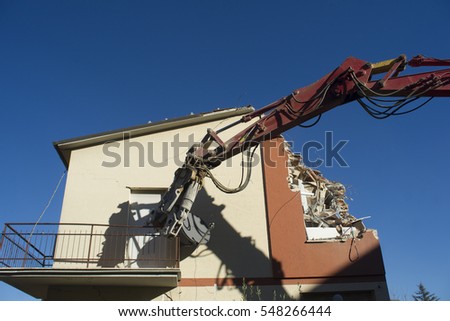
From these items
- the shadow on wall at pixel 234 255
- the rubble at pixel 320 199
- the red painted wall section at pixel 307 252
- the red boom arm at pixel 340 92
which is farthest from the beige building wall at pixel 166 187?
the red boom arm at pixel 340 92

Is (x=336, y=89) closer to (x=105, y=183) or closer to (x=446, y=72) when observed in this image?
(x=446, y=72)

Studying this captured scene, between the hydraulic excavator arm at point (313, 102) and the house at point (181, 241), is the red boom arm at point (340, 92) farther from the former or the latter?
the house at point (181, 241)

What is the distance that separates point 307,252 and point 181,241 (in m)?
3.71

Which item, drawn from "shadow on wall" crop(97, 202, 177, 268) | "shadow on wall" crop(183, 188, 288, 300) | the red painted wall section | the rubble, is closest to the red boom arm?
"shadow on wall" crop(183, 188, 288, 300)

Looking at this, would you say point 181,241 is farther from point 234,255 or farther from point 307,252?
point 307,252

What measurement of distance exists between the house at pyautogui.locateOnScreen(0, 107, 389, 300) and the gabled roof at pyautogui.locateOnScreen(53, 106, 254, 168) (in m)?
0.05

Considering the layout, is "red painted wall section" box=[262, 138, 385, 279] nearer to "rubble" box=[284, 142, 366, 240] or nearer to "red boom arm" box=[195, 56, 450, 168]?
"rubble" box=[284, 142, 366, 240]

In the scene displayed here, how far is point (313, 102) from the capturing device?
924 cm

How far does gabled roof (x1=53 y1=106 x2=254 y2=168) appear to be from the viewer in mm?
13102

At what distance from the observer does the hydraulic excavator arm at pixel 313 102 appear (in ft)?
27.5

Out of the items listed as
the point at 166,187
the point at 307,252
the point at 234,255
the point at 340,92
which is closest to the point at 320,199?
the point at 307,252

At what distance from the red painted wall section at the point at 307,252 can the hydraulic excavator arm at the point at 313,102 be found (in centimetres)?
246

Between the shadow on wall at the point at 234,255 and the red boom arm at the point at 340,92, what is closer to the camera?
the red boom arm at the point at 340,92

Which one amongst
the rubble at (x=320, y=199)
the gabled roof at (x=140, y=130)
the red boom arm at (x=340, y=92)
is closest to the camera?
the red boom arm at (x=340, y=92)
